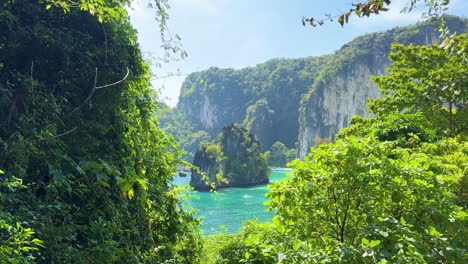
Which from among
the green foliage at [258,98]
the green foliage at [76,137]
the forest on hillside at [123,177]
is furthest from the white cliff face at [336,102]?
the green foliage at [76,137]

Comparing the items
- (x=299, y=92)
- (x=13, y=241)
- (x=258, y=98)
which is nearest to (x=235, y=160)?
(x=13, y=241)

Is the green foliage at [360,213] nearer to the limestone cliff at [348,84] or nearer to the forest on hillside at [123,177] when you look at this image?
the forest on hillside at [123,177]

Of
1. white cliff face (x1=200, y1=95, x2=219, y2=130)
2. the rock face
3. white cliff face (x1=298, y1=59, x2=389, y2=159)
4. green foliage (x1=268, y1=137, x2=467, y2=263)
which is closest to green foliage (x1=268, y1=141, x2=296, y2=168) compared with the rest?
white cliff face (x1=298, y1=59, x2=389, y2=159)

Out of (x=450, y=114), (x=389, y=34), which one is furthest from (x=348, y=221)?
(x=389, y=34)

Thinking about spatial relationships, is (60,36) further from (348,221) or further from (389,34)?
(389,34)

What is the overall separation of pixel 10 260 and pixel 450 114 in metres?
13.8

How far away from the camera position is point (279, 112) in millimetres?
154000

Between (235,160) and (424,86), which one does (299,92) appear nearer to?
(235,160)

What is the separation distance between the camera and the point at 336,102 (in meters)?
103

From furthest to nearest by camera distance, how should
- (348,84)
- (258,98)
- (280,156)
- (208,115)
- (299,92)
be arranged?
1. (208,115)
2. (258,98)
3. (299,92)
4. (280,156)
5. (348,84)

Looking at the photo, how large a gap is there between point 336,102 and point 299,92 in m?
51.5

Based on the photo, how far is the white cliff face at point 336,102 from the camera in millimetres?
88938

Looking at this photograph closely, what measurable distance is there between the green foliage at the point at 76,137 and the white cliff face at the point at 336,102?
8058 cm

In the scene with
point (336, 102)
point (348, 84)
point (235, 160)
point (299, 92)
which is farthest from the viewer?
point (299, 92)
